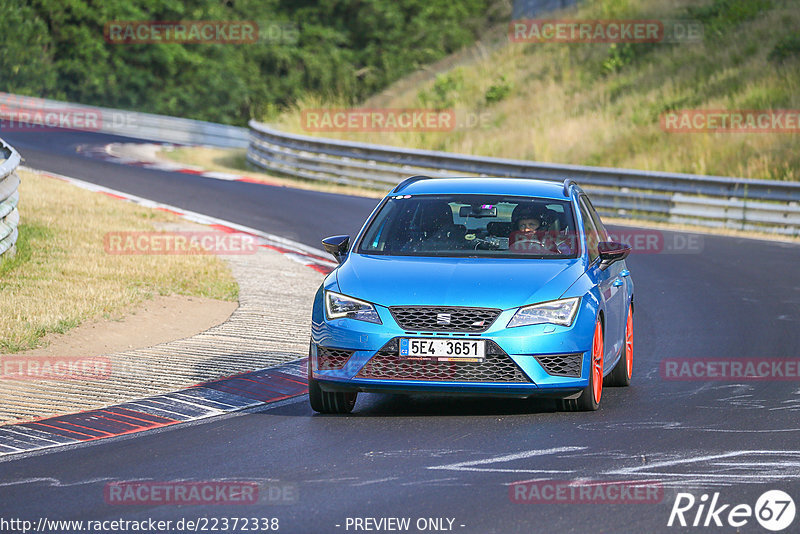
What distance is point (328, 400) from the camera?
912 centimetres

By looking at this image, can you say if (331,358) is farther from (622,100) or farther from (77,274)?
(622,100)

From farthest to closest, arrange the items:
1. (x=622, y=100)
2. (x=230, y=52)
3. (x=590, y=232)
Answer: (x=230, y=52)
(x=622, y=100)
(x=590, y=232)

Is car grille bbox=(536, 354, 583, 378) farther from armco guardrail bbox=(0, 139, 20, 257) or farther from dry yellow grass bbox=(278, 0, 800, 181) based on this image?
dry yellow grass bbox=(278, 0, 800, 181)

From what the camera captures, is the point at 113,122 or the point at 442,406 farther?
the point at 113,122

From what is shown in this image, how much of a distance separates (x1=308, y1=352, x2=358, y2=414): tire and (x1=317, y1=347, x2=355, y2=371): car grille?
20 centimetres

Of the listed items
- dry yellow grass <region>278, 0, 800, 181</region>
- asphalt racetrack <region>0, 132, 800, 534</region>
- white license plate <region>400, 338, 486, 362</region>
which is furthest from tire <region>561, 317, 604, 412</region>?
dry yellow grass <region>278, 0, 800, 181</region>

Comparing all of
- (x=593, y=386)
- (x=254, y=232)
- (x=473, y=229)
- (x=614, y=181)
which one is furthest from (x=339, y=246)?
(x=614, y=181)

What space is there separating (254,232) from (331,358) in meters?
12.1

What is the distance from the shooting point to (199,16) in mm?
59625

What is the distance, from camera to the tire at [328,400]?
907 cm

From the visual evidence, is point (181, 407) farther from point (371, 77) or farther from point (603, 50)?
point (371, 77)

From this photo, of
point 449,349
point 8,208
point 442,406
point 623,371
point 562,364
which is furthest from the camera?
point 8,208

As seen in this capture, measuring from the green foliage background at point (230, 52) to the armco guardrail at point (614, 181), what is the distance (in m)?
23.6

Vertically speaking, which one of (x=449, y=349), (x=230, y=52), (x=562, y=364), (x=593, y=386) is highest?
(x=230, y=52)
